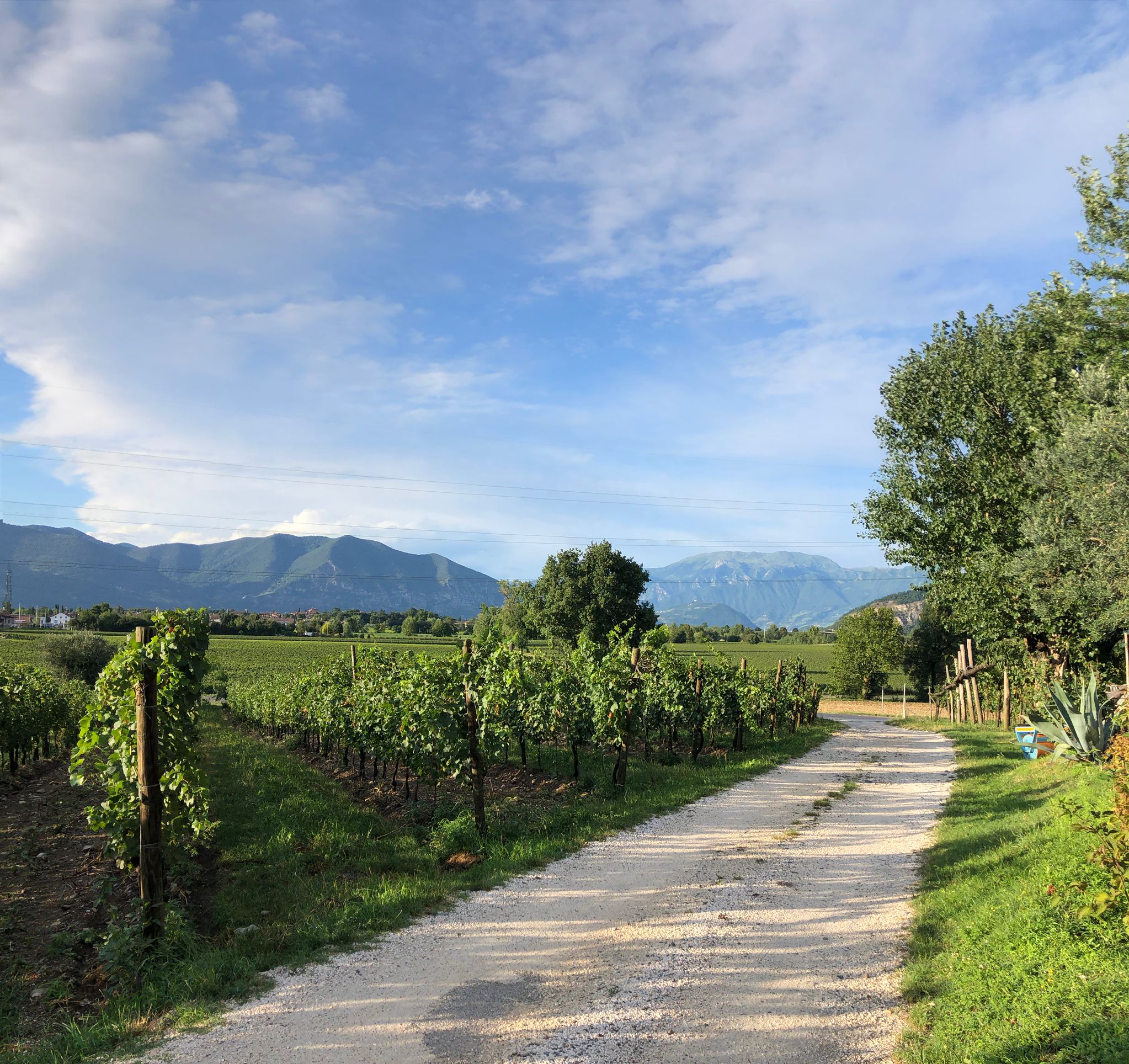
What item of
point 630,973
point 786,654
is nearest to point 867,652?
point 786,654

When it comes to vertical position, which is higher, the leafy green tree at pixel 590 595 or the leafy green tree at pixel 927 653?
the leafy green tree at pixel 590 595

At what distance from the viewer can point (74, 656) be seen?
149ft

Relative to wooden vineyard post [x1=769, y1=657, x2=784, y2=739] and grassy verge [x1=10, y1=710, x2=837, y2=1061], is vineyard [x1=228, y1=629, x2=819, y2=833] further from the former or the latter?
grassy verge [x1=10, y1=710, x2=837, y2=1061]

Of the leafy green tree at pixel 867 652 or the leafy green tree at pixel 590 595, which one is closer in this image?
the leafy green tree at pixel 590 595

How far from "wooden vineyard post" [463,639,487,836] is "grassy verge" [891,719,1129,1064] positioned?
615 centimetres

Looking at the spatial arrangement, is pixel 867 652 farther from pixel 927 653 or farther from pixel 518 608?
pixel 518 608

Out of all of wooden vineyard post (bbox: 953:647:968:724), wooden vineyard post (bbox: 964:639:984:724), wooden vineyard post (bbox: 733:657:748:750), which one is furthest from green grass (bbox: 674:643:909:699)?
wooden vineyard post (bbox: 733:657:748:750)

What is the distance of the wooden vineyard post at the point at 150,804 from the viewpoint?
658 centimetres

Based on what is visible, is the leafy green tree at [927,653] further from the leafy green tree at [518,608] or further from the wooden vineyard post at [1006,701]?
the leafy green tree at [518,608]

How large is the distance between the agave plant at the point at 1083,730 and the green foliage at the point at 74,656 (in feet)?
169

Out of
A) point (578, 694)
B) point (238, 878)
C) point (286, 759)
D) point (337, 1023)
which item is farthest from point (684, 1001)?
point (286, 759)

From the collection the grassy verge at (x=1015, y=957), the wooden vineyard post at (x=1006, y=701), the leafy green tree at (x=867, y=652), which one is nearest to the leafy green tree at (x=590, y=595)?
the leafy green tree at (x=867, y=652)

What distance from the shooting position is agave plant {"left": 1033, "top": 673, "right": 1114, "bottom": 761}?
12477mm

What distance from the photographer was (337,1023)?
16.3 feet
